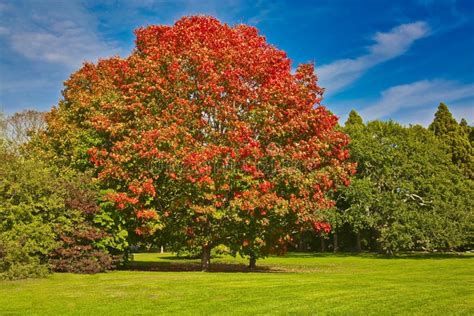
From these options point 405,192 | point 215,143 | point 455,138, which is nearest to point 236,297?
point 215,143

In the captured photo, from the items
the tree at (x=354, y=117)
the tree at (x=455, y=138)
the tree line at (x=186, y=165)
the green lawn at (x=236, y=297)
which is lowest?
the green lawn at (x=236, y=297)

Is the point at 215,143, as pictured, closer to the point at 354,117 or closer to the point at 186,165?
the point at 186,165

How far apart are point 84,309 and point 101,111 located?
1590 centimetres

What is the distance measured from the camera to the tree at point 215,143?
21141 mm

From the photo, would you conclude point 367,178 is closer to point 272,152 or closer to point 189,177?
point 272,152

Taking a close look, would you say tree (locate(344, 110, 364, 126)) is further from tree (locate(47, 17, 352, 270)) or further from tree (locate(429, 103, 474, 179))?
tree (locate(47, 17, 352, 270))

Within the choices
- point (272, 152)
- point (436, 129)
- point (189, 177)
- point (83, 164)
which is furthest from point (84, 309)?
point (436, 129)

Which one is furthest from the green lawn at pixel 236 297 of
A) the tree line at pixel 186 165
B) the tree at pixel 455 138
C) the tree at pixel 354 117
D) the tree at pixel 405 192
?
the tree at pixel 354 117

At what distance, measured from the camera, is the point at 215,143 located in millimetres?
22344

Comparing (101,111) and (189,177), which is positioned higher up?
(101,111)

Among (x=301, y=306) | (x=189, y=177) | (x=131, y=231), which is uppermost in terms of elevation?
(x=189, y=177)

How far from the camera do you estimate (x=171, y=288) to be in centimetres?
1484

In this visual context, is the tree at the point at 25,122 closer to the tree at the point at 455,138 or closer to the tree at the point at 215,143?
the tree at the point at 215,143

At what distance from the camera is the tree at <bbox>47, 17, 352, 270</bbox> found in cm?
2114
